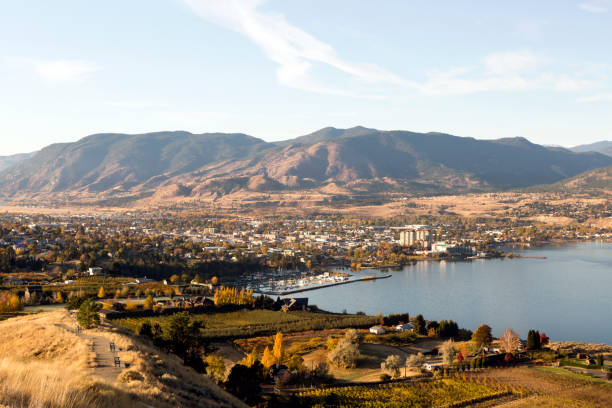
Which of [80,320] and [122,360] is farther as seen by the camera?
[80,320]

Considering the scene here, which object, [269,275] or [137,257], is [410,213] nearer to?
[269,275]

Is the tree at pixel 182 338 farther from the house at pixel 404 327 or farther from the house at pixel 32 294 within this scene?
the house at pixel 32 294

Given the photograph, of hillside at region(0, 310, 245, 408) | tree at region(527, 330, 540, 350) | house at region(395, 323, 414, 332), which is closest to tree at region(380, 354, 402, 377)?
tree at region(527, 330, 540, 350)

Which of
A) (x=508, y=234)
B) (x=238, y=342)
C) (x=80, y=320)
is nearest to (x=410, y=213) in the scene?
(x=508, y=234)

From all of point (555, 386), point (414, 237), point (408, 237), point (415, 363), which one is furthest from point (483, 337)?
point (414, 237)

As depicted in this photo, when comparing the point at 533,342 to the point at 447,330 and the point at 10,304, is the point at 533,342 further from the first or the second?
the point at 10,304

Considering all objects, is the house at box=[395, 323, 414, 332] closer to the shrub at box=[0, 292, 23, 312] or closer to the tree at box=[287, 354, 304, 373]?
the tree at box=[287, 354, 304, 373]
